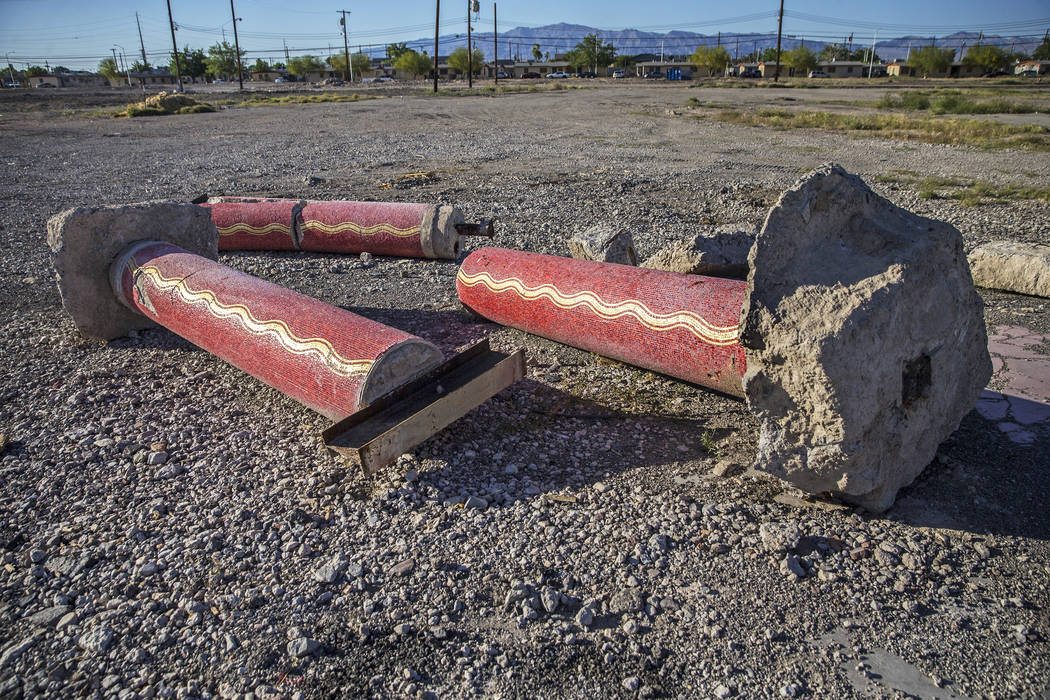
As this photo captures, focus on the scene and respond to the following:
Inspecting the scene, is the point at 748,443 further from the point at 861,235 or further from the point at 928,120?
the point at 928,120

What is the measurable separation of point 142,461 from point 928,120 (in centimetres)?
2221

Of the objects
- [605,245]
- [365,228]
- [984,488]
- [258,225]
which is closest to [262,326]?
[605,245]

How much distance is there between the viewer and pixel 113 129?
21906 millimetres

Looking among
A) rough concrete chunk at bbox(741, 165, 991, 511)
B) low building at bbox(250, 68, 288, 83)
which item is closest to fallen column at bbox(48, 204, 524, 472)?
rough concrete chunk at bbox(741, 165, 991, 511)

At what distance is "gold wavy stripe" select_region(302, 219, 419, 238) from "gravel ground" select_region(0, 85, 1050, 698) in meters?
1.97

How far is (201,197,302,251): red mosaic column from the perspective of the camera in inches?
301

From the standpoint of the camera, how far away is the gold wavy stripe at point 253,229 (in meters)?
7.64

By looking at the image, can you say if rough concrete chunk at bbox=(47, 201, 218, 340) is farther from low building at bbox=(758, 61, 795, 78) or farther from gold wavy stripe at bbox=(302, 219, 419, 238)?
low building at bbox=(758, 61, 795, 78)

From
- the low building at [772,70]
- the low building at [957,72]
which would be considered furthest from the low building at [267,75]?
the low building at [957,72]

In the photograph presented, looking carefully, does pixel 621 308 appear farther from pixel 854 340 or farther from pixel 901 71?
pixel 901 71

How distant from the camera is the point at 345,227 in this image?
295 inches

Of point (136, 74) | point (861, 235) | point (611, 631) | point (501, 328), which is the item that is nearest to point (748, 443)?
point (861, 235)

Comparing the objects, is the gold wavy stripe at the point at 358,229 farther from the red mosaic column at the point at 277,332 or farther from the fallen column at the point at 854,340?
the fallen column at the point at 854,340

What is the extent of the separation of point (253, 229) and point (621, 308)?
16.7 ft
